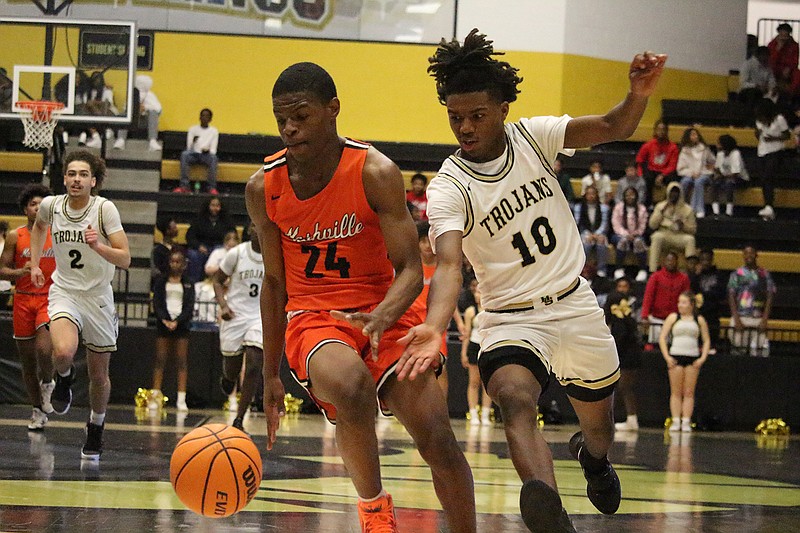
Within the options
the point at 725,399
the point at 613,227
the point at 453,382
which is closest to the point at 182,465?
the point at 453,382

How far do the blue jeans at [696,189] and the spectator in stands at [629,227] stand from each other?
5.18 ft

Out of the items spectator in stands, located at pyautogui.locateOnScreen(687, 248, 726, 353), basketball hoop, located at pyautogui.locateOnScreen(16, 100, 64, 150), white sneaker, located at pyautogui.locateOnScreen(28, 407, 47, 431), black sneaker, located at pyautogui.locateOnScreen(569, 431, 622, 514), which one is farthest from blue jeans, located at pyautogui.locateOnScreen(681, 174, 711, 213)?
black sneaker, located at pyautogui.locateOnScreen(569, 431, 622, 514)

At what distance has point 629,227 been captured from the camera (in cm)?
1880

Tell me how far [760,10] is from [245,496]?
23.6 meters

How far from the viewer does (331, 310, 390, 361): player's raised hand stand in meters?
4.52

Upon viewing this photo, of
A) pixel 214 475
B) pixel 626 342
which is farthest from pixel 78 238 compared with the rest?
pixel 626 342

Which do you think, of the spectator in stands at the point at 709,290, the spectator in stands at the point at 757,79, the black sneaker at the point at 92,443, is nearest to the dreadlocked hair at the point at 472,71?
the black sneaker at the point at 92,443

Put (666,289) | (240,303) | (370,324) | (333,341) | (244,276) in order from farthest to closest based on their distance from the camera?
(666,289), (240,303), (244,276), (333,341), (370,324)

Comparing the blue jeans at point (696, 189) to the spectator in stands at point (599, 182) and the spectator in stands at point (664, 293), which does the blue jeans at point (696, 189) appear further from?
the spectator in stands at point (664, 293)

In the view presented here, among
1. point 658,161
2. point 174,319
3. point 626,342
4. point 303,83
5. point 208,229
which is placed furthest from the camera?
point 658,161

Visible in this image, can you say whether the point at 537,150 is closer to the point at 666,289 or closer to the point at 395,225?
the point at 395,225

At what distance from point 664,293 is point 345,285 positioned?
12.2 m

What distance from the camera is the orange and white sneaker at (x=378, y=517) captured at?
4.90 metres

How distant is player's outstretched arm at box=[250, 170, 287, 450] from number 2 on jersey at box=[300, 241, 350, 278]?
18 cm
